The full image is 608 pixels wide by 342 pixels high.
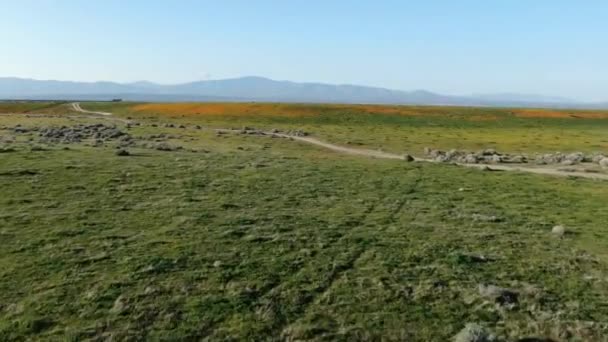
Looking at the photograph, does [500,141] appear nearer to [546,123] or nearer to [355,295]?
[546,123]

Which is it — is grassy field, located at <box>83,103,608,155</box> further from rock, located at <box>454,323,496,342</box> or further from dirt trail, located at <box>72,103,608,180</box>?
rock, located at <box>454,323,496,342</box>

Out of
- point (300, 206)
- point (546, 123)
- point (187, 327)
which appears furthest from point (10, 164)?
point (546, 123)

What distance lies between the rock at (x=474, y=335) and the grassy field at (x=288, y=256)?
314 millimetres

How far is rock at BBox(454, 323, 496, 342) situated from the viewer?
1126cm

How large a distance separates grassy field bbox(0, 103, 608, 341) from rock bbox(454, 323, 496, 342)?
314 mm

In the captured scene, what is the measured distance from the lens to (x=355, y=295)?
13.6 m

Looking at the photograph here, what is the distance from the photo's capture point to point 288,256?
16531 mm

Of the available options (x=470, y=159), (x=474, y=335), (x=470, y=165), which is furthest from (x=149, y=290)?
(x=470, y=159)

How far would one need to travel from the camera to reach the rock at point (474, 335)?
11.3 meters

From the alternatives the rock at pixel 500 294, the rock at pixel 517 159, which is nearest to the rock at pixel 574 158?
the rock at pixel 517 159

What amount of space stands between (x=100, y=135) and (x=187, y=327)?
183 ft

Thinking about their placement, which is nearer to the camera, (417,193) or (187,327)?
(187,327)

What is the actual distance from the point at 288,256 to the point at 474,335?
21.7 ft

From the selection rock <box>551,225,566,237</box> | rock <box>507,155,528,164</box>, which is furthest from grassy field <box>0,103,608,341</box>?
rock <box>507,155,528,164</box>
